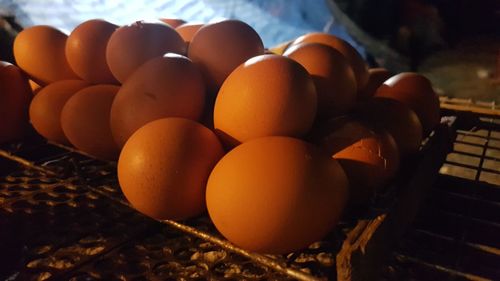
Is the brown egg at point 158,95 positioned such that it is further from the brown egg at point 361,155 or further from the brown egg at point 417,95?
the brown egg at point 417,95

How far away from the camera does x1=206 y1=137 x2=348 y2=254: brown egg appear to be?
1.35 feet

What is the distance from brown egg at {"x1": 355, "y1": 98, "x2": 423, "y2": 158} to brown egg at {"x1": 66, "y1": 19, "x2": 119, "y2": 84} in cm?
46

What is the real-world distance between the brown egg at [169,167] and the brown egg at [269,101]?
44mm

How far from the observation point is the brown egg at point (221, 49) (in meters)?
0.60

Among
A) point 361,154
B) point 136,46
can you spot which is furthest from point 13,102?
point 361,154

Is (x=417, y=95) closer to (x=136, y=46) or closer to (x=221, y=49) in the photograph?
(x=221, y=49)

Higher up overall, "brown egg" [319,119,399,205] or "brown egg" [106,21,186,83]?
"brown egg" [106,21,186,83]

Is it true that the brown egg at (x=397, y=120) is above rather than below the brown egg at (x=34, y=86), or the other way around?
above

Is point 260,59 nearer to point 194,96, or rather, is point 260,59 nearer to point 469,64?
point 194,96

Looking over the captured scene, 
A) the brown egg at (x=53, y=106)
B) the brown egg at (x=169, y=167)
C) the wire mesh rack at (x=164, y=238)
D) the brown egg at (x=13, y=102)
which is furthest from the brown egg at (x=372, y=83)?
the brown egg at (x=13, y=102)

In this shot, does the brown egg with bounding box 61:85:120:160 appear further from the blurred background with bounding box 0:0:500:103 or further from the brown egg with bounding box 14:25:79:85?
the blurred background with bounding box 0:0:500:103

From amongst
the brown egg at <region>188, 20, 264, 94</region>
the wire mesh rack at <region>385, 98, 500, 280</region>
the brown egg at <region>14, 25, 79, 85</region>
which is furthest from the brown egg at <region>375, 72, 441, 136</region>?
the brown egg at <region>14, 25, 79, 85</region>

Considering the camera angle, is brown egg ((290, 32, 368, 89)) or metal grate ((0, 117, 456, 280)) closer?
metal grate ((0, 117, 456, 280))

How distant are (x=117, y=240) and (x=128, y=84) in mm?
222
